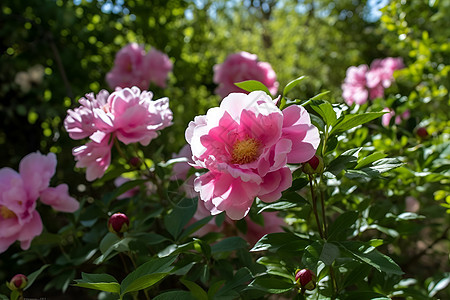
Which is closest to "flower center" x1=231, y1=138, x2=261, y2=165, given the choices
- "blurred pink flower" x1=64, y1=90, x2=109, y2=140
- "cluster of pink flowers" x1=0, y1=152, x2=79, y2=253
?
"blurred pink flower" x1=64, y1=90, x2=109, y2=140

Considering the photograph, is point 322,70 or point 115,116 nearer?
point 115,116

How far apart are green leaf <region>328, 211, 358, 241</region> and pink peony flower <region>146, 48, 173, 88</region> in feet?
4.15

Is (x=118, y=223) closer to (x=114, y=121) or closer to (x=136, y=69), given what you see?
(x=114, y=121)

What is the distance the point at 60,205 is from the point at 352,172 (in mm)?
627

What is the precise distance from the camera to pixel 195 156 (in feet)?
1.93

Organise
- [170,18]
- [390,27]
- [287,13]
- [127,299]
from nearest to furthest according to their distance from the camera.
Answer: [127,299], [390,27], [170,18], [287,13]

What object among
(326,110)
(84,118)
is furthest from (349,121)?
(84,118)

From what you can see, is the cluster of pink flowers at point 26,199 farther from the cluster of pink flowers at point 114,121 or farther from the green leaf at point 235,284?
the green leaf at point 235,284

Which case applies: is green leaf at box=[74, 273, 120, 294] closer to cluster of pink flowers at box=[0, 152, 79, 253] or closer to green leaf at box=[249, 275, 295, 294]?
green leaf at box=[249, 275, 295, 294]

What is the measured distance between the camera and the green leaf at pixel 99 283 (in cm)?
53

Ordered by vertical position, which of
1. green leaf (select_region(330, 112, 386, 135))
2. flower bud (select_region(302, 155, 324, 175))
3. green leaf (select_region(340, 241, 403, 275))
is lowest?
green leaf (select_region(340, 241, 403, 275))

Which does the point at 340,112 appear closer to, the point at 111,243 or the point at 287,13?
the point at 111,243

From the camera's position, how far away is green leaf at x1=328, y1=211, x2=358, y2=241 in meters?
0.64

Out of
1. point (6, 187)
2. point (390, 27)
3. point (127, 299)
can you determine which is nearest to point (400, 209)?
point (390, 27)
